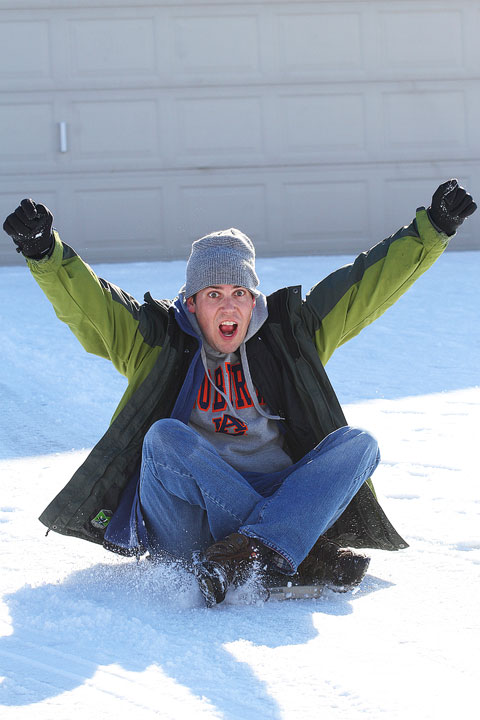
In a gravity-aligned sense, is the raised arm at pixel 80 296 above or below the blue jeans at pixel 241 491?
above

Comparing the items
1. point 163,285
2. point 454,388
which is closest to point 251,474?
point 454,388

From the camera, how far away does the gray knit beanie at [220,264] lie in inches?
105

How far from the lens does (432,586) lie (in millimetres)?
2604

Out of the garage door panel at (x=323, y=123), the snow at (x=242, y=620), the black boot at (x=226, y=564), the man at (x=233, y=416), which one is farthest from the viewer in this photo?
the garage door panel at (x=323, y=123)

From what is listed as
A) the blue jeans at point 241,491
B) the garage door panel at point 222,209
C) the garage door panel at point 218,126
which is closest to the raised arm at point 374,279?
the blue jeans at point 241,491

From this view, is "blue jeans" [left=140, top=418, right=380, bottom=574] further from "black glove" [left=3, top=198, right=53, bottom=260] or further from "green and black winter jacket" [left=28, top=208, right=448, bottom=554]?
"black glove" [left=3, top=198, right=53, bottom=260]

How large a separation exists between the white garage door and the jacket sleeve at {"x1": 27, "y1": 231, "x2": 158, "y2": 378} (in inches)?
229

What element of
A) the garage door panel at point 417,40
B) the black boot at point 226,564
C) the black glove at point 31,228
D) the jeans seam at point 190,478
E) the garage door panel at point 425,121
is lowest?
the black boot at point 226,564

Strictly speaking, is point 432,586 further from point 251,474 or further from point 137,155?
point 137,155

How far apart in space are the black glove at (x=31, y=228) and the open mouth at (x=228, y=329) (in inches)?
20.3

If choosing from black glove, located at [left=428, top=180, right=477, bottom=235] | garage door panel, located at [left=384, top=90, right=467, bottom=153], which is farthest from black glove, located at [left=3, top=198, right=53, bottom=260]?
garage door panel, located at [left=384, top=90, right=467, bottom=153]

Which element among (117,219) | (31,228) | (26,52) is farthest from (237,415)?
(26,52)

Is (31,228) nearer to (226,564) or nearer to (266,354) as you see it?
(266,354)

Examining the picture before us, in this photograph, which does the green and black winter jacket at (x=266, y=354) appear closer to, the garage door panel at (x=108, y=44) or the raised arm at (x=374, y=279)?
the raised arm at (x=374, y=279)
